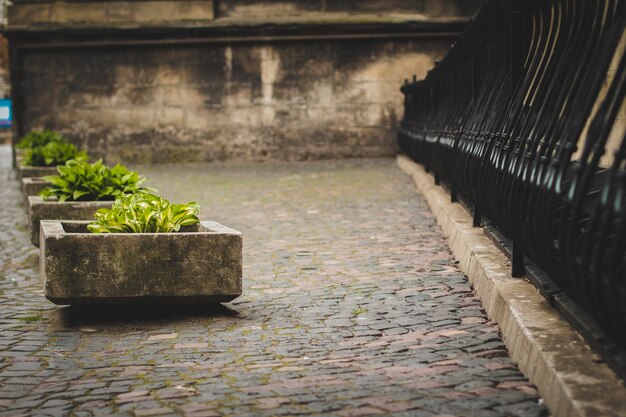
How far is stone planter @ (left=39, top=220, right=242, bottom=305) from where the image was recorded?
5656mm

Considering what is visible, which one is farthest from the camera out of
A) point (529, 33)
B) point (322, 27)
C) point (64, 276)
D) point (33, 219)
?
point (322, 27)

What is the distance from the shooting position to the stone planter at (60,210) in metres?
7.82

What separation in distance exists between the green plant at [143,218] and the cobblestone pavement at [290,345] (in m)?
0.50

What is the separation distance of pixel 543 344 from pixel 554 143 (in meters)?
0.98

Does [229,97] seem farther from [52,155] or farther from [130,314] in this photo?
[130,314]

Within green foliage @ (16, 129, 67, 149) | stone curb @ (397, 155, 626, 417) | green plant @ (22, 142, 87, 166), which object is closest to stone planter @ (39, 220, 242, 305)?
stone curb @ (397, 155, 626, 417)

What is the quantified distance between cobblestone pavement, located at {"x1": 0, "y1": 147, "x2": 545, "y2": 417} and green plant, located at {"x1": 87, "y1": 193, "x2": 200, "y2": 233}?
505 mm

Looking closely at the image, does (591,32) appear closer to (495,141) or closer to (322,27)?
(495,141)

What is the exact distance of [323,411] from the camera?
12.5 feet

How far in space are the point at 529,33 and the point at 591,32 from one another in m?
1.75

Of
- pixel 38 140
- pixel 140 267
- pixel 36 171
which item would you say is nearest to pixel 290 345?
pixel 140 267

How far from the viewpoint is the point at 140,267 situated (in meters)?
5.73

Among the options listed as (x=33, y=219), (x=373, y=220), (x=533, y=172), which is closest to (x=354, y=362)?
(x=533, y=172)

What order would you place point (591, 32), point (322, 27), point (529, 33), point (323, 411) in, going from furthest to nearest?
point (322, 27)
point (529, 33)
point (591, 32)
point (323, 411)
